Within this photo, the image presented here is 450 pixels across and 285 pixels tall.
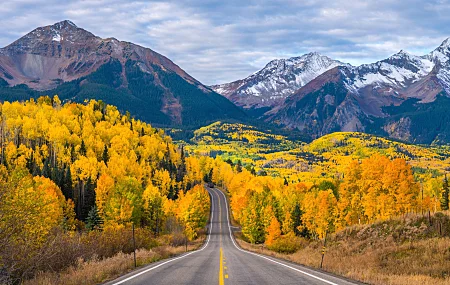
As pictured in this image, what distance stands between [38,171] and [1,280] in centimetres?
10247

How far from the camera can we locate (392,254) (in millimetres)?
31547

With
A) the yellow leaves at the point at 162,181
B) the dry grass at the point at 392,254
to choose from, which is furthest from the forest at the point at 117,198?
the dry grass at the point at 392,254

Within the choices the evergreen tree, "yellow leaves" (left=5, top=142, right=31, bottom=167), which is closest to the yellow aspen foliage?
the evergreen tree

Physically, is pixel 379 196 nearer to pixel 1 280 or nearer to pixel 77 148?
pixel 1 280

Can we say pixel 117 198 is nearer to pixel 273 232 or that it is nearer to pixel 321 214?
pixel 273 232

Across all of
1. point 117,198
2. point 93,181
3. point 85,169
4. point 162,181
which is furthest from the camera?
point 162,181

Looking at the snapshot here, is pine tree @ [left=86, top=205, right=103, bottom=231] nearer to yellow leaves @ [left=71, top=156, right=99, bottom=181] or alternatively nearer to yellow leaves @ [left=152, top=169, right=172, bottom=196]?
yellow leaves @ [left=71, top=156, right=99, bottom=181]

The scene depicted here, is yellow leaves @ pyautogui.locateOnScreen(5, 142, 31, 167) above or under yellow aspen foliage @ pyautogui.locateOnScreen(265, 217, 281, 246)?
above

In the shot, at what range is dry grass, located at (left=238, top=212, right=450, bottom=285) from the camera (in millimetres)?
21344

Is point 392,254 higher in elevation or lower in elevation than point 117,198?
higher

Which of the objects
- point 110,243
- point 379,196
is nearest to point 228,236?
point 379,196

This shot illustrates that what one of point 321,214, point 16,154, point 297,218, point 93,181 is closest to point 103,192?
point 93,181

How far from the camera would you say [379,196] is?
67.1 m

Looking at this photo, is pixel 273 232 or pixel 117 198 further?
pixel 273 232
